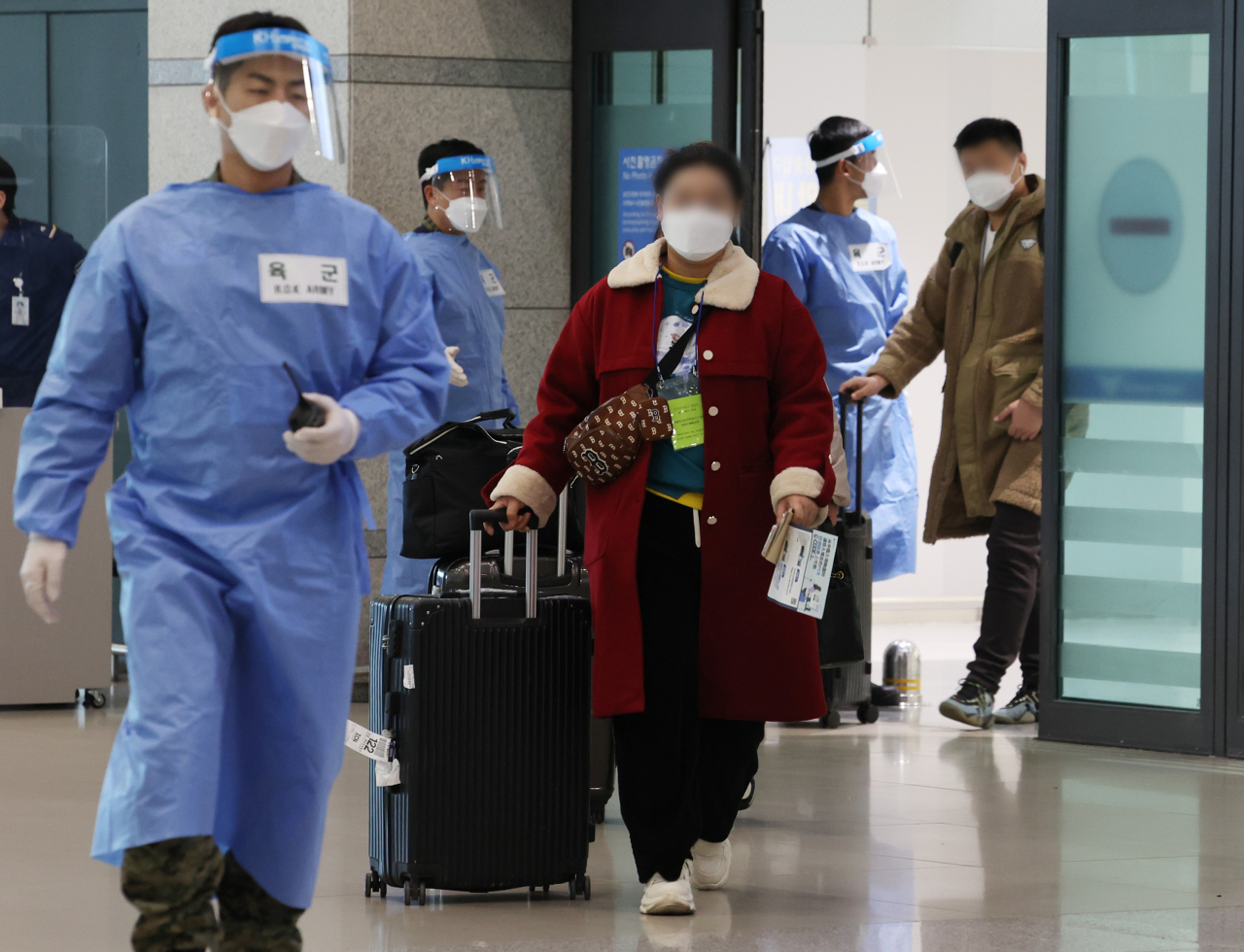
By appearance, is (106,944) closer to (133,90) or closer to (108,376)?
(108,376)

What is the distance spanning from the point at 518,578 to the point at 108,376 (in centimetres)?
150

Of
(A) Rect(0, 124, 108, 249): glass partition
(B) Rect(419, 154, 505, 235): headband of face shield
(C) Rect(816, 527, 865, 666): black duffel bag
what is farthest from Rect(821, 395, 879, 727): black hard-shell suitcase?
(A) Rect(0, 124, 108, 249): glass partition

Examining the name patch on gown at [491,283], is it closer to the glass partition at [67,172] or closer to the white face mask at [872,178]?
the white face mask at [872,178]

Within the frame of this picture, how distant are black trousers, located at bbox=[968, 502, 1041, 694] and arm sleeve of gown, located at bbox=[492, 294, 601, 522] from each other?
302 cm

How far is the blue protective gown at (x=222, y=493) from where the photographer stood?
2.83 metres

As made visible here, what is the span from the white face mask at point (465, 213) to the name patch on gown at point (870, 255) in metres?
1.51

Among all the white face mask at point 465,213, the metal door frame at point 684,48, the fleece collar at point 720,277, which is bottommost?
the fleece collar at point 720,277

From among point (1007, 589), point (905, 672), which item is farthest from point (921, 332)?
point (905, 672)

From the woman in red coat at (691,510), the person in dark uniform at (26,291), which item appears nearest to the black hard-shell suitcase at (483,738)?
the woman in red coat at (691,510)

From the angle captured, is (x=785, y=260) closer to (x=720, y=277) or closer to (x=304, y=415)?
(x=720, y=277)

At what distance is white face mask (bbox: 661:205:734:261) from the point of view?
13.0 ft

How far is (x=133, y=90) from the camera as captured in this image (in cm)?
899

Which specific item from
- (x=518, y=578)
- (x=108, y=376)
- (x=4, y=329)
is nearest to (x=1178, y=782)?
(x=518, y=578)

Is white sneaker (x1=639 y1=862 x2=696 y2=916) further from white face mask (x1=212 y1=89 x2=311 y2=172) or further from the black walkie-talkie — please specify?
white face mask (x1=212 y1=89 x2=311 y2=172)
